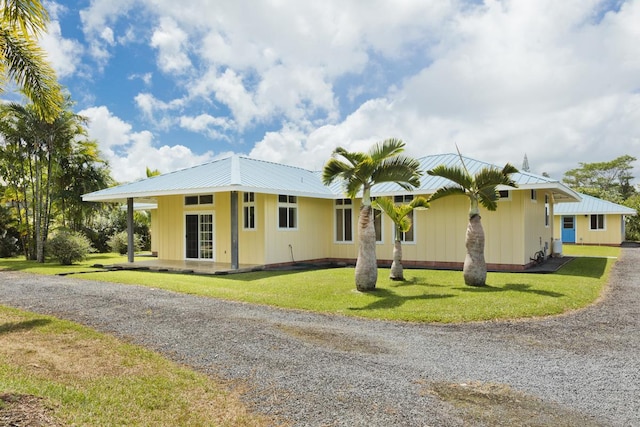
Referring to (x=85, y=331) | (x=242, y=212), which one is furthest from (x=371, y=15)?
(x=85, y=331)

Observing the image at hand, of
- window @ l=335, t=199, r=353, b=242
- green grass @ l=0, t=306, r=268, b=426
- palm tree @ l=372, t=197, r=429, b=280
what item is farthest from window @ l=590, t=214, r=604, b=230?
green grass @ l=0, t=306, r=268, b=426

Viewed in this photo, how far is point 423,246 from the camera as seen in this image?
50.4ft

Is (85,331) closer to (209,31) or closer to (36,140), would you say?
(209,31)

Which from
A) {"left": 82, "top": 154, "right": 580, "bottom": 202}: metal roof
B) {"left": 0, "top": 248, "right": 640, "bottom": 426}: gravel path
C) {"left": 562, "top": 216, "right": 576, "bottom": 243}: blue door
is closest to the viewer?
{"left": 0, "top": 248, "right": 640, "bottom": 426}: gravel path

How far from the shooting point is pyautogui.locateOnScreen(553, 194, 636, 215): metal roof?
27.1m

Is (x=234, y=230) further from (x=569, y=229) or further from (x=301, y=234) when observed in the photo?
(x=569, y=229)

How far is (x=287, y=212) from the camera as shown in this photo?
15.7 meters

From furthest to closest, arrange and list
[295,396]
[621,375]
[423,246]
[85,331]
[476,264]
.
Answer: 1. [423,246]
2. [476,264]
3. [85,331]
4. [621,375]
5. [295,396]

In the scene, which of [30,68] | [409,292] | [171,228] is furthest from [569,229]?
[30,68]

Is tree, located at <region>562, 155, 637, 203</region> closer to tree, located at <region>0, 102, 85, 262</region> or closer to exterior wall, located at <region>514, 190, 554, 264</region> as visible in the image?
exterior wall, located at <region>514, 190, 554, 264</region>

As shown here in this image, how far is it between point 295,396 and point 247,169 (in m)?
12.8

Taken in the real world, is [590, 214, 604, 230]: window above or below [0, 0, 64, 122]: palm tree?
below

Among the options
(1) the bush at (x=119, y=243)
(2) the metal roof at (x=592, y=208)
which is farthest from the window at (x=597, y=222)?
(1) the bush at (x=119, y=243)

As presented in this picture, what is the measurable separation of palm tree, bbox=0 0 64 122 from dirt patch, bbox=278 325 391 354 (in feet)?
22.4
